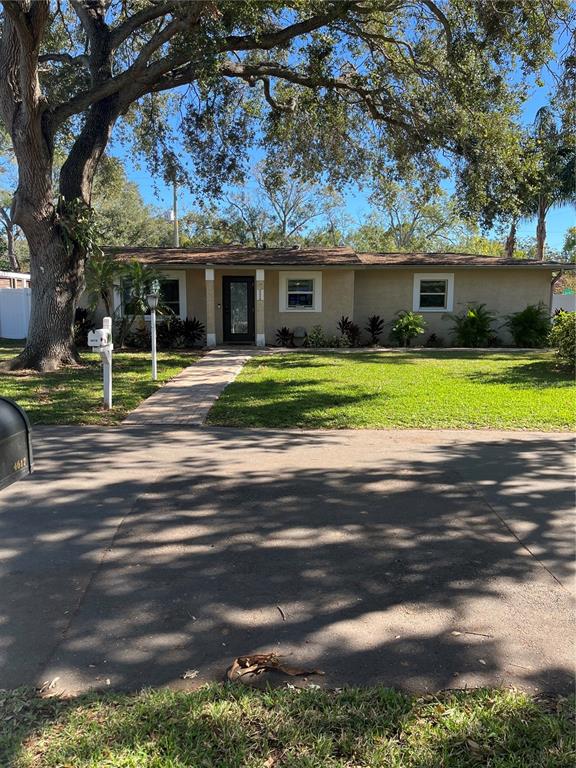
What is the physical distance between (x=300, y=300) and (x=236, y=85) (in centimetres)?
687

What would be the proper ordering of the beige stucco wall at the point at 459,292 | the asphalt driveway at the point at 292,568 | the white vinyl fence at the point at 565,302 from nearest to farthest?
the asphalt driveway at the point at 292,568, the beige stucco wall at the point at 459,292, the white vinyl fence at the point at 565,302

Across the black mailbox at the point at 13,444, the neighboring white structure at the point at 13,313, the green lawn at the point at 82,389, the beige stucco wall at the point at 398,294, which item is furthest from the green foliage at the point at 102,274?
the black mailbox at the point at 13,444

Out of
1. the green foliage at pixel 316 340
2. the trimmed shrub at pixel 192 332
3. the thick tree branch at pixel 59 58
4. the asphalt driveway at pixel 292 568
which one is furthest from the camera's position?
the green foliage at pixel 316 340

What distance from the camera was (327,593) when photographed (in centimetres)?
352

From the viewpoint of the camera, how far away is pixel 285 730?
2.36 m

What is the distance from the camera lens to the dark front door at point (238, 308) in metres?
20.2

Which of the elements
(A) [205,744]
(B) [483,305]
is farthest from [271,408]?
(B) [483,305]

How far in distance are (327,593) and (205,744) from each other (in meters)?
1.36

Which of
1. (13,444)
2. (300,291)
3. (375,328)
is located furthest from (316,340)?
(13,444)

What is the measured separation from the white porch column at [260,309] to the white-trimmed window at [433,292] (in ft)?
18.4

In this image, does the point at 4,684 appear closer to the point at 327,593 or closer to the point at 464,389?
the point at 327,593

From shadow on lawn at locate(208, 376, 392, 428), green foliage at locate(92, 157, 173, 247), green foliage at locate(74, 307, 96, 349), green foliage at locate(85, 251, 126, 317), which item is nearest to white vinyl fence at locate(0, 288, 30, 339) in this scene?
green foliage at locate(74, 307, 96, 349)

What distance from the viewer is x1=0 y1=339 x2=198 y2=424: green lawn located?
8.68 meters

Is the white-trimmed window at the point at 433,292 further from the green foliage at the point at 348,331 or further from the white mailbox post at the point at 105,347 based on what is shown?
the white mailbox post at the point at 105,347
